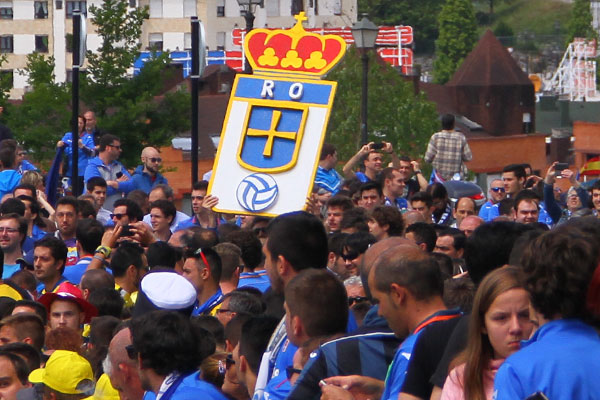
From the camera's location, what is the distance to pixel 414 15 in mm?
138000

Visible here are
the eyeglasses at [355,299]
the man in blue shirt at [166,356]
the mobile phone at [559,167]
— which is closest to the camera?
the man in blue shirt at [166,356]

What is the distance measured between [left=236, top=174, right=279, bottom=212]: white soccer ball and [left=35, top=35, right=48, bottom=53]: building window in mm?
96312

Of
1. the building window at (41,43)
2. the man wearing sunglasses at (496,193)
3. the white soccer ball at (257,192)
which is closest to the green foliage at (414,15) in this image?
the building window at (41,43)

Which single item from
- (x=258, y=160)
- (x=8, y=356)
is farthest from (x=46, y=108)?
(x=8, y=356)

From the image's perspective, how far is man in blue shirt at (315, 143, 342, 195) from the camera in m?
13.7

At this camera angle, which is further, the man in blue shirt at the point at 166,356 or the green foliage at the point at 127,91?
the green foliage at the point at 127,91

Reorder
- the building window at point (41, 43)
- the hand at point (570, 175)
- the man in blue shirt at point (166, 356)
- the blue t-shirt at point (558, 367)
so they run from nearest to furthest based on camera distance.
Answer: the blue t-shirt at point (558, 367) → the man in blue shirt at point (166, 356) → the hand at point (570, 175) → the building window at point (41, 43)

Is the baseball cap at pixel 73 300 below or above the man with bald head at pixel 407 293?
below

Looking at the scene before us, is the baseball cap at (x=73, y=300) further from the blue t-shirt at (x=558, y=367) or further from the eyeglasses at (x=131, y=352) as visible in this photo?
the blue t-shirt at (x=558, y=367)

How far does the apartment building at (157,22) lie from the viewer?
342ft

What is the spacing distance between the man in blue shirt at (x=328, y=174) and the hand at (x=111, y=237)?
3447mm

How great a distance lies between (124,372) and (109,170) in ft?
28.1

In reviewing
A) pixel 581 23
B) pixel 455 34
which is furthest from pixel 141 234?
pixel 581 23

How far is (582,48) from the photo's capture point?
115812mm
